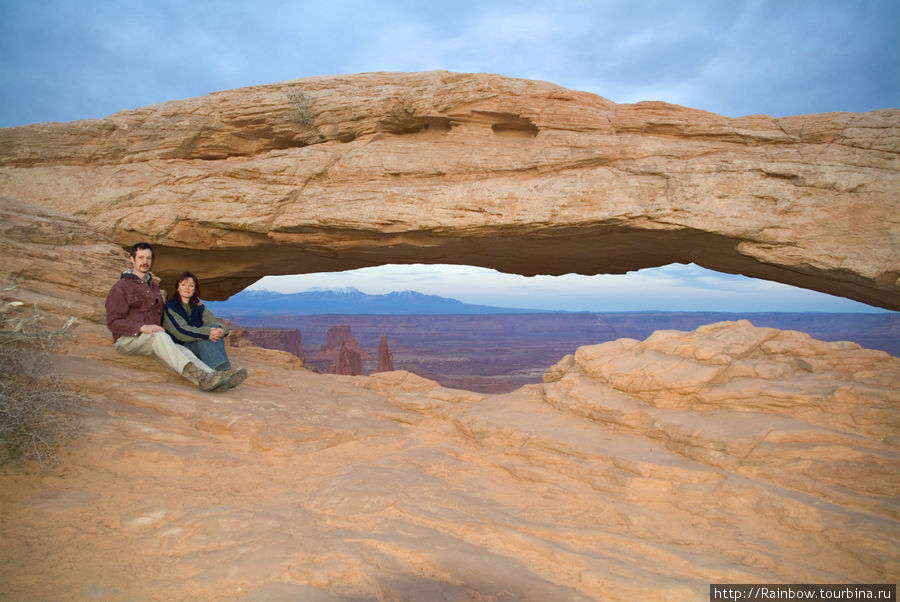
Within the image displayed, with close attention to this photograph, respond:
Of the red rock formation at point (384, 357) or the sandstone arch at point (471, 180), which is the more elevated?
the sandstone arch at point (471, 180)

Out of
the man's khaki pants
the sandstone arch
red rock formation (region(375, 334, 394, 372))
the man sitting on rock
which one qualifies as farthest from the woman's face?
red rock formation (region(375, 334, 394, 372))

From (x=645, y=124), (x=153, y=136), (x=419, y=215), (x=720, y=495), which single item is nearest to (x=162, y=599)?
(x=720, y=495)

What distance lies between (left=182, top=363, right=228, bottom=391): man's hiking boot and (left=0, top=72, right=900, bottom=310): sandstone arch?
4948mm

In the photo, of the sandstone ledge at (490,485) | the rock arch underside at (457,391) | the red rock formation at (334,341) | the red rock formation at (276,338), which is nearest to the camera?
the sandstone ledge at (490,485)

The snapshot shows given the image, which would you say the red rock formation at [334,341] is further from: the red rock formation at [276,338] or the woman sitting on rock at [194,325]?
the woman sitting on rock at [194,325]

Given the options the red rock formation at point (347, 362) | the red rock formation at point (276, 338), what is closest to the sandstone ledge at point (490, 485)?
the red rock formation at point (347, 362)

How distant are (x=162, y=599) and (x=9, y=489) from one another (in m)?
2.23

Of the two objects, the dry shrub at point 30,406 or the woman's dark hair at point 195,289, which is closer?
the dry shrub at point 30,406

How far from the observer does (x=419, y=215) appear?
11.0m

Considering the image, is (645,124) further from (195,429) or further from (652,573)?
(195,429)

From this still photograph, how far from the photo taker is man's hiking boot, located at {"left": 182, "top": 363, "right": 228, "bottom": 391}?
7094 millimetres

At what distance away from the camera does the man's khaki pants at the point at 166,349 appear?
710 centimetres

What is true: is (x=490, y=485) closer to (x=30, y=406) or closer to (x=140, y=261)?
(x=30, y=406)

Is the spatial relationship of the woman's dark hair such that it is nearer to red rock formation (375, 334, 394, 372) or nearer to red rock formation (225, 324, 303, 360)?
red rock formation (375, 334, 394, 372)
